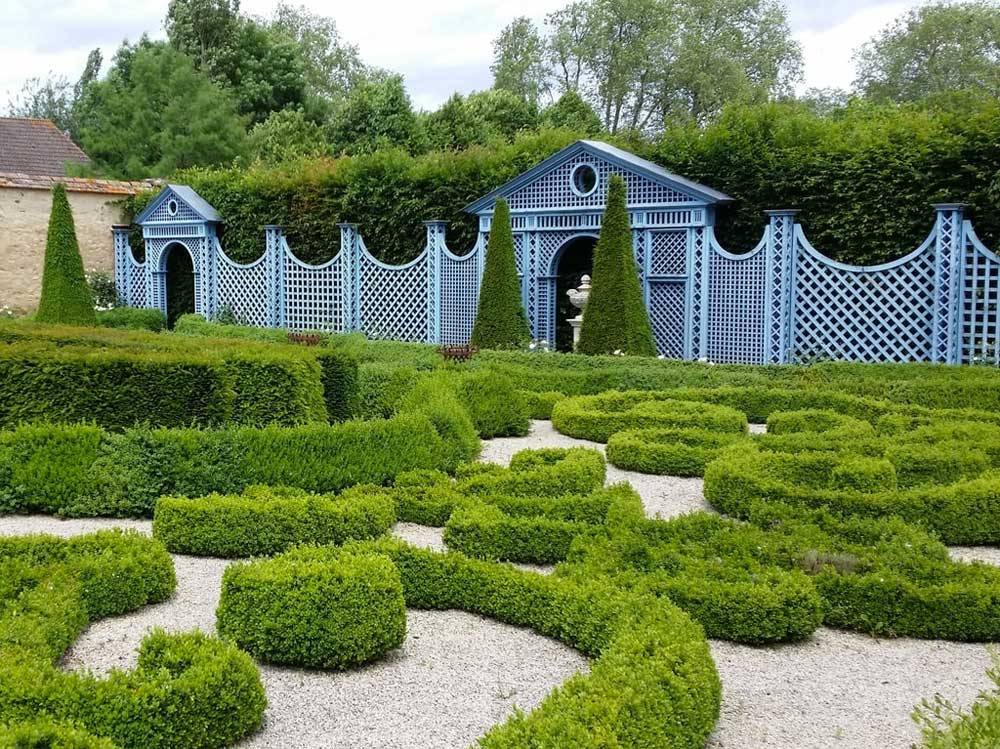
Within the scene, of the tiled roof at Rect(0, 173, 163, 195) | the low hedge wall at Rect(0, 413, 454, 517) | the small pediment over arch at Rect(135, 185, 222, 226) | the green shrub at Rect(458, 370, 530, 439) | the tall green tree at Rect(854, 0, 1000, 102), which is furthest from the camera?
the tall green tree at Rect(854, 0, 1000, 102)

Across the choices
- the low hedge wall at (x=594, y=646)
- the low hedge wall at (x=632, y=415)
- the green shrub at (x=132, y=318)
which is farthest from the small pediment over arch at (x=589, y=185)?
the low hedge wall at (x=594, y=646)

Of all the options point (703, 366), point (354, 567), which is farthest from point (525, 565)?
point (703, 366)

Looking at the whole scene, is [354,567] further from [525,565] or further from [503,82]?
[503,82]

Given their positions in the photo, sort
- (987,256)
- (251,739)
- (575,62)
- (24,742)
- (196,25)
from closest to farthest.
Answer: (24,742) → (251,739) → (987,256) → (196,25) → (575,62)

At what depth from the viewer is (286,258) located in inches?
744

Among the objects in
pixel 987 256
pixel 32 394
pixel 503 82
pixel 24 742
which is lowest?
pixel 24 742

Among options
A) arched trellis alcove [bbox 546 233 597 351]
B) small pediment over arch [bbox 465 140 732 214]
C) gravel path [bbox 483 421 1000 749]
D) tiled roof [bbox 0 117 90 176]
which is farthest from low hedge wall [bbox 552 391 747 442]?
tiled roof [bbox 0 117 90 176]

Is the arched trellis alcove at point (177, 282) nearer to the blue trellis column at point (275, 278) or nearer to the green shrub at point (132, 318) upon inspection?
the green shrub at point (132, 318)

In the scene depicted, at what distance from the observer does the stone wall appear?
21.2 metres

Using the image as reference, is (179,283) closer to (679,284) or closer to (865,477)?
(679,284)

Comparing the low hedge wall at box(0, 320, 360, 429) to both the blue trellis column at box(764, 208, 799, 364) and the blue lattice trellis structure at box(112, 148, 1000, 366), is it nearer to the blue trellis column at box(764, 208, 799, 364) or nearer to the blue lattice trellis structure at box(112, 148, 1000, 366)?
the blue trellis column at box(764, 208, 799, 364)

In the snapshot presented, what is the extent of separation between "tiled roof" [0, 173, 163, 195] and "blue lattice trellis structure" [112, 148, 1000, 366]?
194 inches

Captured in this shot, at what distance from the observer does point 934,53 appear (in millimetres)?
37625

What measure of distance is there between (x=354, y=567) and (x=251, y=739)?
2.85 feet
